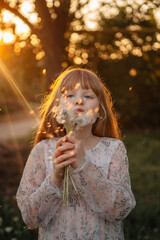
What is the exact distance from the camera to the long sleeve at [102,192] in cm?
155

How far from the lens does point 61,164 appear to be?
4.86ft

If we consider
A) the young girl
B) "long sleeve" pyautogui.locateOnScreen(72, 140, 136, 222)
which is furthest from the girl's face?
"long sleeve" pyautogui.locateOnScreen(72, 140, 136, 222)

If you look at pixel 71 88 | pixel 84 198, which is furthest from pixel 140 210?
pixel 71 88

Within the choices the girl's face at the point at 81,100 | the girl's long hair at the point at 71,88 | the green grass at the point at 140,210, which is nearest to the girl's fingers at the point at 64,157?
the girl's face at the point at 81,100

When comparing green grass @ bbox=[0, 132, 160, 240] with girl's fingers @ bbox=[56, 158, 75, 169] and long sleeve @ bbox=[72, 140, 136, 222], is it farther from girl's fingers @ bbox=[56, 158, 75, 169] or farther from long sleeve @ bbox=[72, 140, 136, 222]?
girl's fingers @ bbox=[56, 158, 75, 169]

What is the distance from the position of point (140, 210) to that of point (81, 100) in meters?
2.77

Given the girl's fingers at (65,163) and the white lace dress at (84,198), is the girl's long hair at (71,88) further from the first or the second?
the girl's fingers at (65,163)

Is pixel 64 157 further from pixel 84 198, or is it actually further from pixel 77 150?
pixel 84 198

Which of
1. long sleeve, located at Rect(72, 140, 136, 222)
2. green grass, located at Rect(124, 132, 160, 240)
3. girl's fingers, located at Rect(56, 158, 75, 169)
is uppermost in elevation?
girl's fingers, located at Rect(56, 158, 75, 169)

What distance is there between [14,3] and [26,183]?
6.79 ft

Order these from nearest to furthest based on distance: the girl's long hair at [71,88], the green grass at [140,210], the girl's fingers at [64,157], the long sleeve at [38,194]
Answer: the girl's fingers at [64,157] < the long sleeve at [38,194] < the girl's long hair at [71,88] < the green grass at [140,210]

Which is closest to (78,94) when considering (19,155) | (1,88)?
(1,88)

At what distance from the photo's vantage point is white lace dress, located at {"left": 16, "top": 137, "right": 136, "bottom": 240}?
5.14 ft

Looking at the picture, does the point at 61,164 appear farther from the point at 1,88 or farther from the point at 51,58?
the point at 1,88
